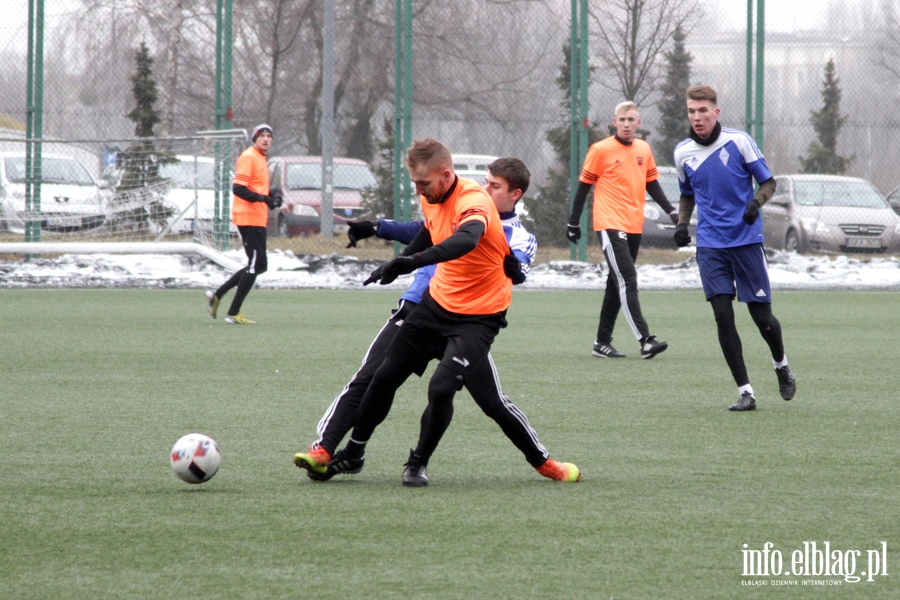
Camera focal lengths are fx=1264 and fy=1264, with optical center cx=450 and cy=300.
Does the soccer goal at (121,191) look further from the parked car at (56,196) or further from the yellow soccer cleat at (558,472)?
the yellow soccer cleat at (558,472)

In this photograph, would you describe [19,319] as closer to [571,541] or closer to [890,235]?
[571,541]

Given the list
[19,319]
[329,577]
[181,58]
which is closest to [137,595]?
[329,577]

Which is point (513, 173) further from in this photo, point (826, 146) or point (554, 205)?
point (826, 146)

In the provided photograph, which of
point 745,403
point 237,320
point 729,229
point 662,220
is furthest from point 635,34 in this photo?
point 745,403

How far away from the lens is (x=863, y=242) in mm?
19547

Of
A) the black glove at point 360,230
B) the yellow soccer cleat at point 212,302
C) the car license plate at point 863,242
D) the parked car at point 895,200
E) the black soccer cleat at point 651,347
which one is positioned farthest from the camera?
the parked car at point 895,200

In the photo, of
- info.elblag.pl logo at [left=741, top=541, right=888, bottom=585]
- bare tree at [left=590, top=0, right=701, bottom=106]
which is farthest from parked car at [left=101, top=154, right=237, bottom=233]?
info.elblag.pl logo at [left=741, top=541, right=888, bottom=585]

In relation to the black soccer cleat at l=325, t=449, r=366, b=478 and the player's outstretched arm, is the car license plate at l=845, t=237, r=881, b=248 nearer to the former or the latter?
the black soccer cleat at l=325, t=449, r=366, b=478

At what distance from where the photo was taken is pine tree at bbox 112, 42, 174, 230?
60.2 ft

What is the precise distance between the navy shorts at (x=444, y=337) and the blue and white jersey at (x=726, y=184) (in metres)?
2.73

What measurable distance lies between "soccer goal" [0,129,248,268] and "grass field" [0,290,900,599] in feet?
25.5

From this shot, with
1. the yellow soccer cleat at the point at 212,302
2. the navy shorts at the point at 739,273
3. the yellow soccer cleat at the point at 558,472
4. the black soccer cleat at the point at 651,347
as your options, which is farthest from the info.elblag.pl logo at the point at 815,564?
the yellow soccer cleat at the point at 212,302

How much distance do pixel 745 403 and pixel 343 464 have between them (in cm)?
298

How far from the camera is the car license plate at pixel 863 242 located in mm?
19531
